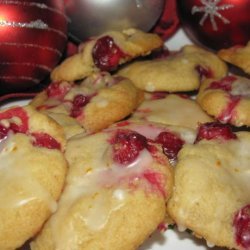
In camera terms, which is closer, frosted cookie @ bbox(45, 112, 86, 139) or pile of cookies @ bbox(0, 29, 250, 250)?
pile of cookies @ bbox(0, 29, 250, 250)

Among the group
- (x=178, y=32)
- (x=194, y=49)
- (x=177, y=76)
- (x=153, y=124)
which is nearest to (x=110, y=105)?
(x=153, y=124)

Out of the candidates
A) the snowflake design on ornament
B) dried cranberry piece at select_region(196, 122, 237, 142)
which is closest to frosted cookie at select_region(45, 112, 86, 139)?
dried cranberry piece at select_region(196, 122, 237, 142)

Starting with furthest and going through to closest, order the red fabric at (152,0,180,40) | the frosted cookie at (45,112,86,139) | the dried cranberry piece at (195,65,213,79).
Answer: the red fabric at (152,0,180,40)
the dried cranberry piece at (195,65,213,79)
the frosted cookie at (45,112,86,139)

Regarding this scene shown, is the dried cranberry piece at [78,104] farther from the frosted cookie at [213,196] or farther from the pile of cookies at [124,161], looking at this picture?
the frosted cookie at [213,196]

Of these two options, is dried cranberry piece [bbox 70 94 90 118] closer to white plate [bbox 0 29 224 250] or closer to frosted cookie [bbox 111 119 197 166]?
frosted cookie [bbox 111 119 197 166]

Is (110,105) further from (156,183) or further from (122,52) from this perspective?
(156,183)

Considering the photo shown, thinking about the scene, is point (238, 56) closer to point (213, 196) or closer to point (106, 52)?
point (106, 52)

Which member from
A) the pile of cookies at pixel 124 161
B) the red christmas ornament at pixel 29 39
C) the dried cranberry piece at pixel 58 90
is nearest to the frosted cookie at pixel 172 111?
the pile of cookies at pixel 124 161

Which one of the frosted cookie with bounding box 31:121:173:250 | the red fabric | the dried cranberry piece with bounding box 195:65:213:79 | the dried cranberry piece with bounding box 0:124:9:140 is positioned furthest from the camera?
the red fabric
